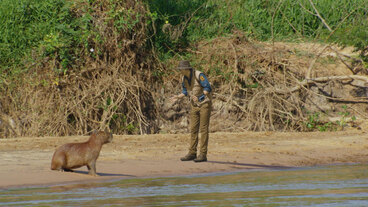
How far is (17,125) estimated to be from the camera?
13.3 m

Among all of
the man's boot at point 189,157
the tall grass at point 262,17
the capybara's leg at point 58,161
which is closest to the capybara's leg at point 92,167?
the capybara's leg at point 58,161

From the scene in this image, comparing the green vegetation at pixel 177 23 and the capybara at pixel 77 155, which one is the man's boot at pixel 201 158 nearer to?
the capybara at pixel 77 155

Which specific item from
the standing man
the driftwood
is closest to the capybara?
the standing man

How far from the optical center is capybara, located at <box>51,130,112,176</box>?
8.02 m

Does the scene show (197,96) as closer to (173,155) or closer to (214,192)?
(173,155)

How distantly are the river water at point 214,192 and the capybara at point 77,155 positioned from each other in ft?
1.42

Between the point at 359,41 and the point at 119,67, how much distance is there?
589cm

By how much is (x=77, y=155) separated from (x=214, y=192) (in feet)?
6.58

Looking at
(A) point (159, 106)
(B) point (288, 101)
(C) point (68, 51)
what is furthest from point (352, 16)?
(C) point (68, 51)

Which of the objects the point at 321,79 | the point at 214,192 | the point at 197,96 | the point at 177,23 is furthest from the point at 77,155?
Answer: the point at 177,23

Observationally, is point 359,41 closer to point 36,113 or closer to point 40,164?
point 36,113

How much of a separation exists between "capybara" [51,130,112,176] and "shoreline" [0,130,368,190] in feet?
0.44

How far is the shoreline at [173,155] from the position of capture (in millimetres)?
8281

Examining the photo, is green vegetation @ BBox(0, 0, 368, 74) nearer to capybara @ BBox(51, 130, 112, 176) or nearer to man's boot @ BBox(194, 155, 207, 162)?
man's boot @ BBox(194, 155, 207, 162)
